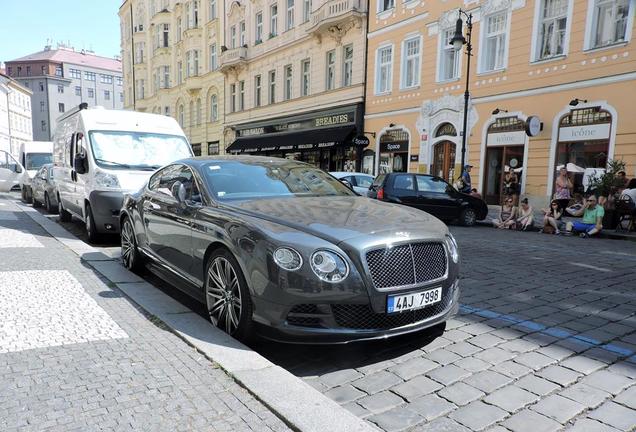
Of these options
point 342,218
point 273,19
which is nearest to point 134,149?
point 342,218

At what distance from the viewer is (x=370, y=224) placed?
137 inches

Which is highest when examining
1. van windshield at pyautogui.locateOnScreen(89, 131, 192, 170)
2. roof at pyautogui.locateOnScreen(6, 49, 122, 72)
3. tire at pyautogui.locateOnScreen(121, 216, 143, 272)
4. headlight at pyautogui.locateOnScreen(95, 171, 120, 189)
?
roof at pyautogui.locateOnScreen(6, 49, 122, 72)

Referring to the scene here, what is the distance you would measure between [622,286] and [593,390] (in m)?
3.51

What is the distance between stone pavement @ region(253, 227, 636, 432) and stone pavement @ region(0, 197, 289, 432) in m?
0.71

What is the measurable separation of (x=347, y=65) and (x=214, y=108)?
16.5m

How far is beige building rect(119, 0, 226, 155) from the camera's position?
1444 inches

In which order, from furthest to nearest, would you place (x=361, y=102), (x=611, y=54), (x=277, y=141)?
(x=277, y=141)
(x=361, y=102)
(x=611, y=54)

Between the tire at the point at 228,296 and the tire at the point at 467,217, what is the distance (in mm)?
10964

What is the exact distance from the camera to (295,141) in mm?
26219

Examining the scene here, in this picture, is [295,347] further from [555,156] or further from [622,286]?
[555,156]

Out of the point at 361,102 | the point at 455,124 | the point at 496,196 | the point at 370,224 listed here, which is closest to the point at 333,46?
the point at 361,102

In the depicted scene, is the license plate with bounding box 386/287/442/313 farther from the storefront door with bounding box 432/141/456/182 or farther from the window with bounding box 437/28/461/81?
the window with bounding box 437/28/461/81

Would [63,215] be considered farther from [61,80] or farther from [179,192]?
[61,80]

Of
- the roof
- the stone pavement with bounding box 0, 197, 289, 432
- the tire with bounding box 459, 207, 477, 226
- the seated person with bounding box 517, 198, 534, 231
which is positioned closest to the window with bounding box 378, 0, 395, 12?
the tire with bounding box 459, 207, 477, 226
